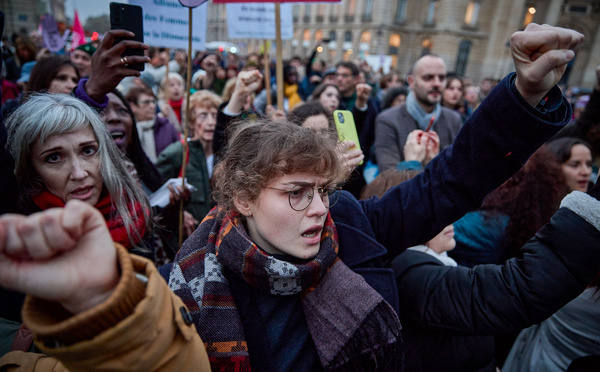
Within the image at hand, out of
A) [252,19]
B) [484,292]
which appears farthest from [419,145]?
[252,19]

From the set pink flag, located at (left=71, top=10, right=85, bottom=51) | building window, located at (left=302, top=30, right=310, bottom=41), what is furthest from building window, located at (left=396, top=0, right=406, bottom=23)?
pink flag, located at (left=71, top=10, right=85, bottom=51)

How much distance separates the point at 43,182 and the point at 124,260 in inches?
43.7

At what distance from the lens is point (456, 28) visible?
33094 mm

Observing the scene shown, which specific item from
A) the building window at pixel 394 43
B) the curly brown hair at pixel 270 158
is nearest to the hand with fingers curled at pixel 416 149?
the curly brown hair at pixel 270 158

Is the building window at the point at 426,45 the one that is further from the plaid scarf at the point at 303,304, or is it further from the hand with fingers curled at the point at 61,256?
the hand with fingers curled at the point at 61,256

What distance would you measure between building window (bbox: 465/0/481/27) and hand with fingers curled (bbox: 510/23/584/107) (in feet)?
134

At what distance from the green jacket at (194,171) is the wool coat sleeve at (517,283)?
6.07ft

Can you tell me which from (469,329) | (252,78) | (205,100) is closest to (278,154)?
(469,329)

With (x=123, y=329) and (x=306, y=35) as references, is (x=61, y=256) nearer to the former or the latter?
(x=123, y=329)

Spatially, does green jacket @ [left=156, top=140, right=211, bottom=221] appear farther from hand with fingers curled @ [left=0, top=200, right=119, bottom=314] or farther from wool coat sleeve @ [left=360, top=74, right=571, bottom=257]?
hand with fingers curled @ [left=0, top=200, right=119, bottom=314]

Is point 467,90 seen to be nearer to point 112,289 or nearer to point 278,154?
point 278,154

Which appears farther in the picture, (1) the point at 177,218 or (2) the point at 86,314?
(1) the point at 177,218

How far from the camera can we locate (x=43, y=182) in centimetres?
151

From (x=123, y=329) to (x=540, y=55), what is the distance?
1.31 m
